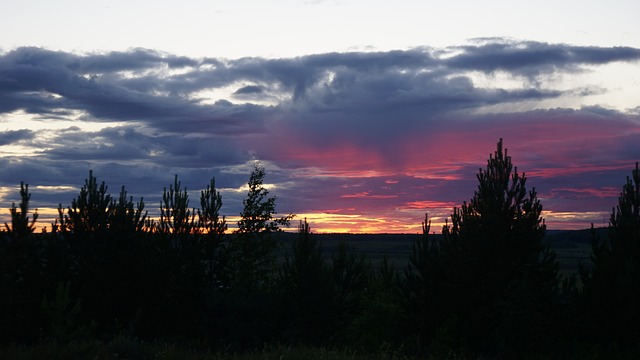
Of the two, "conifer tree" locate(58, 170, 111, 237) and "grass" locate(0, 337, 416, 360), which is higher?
"conifer tree" locate(58, 170, 111, 237)

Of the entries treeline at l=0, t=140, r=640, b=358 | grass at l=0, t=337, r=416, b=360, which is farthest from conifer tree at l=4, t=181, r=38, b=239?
grass at l=0, t=337, r=416, b=360

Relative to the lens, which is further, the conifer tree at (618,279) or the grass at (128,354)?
the conifer tree at (618,279)

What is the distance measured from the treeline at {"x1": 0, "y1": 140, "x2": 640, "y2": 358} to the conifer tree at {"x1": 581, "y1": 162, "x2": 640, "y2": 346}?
50 millimetres

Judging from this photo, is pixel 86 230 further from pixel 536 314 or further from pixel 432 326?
pixel 536 314

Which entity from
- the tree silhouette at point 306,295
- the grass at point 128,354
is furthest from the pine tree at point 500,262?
the grass at point 128,354

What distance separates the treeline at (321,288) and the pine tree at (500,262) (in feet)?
0.16

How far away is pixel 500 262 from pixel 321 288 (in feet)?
29.9

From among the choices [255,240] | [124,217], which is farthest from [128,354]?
[255,240]

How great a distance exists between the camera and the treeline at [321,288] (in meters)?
25.4

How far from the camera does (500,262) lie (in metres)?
26.9

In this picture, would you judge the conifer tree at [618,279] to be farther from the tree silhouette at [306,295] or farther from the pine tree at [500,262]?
the tree silhouette at [306,295]

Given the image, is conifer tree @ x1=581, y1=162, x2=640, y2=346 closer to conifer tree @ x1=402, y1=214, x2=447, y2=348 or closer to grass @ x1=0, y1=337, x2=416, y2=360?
conifer tree @ x1=402, y1=214, x2=447, y2=348

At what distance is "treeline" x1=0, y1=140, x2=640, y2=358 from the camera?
25438mm

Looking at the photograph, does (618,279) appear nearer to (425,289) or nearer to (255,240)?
(425,289)
